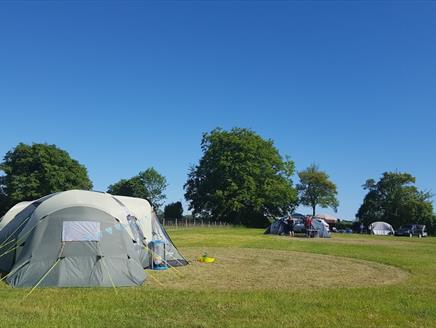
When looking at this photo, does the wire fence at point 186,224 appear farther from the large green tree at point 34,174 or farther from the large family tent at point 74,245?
the large family tent at point 74,245

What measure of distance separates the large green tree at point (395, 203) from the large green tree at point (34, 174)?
5015 centimetres

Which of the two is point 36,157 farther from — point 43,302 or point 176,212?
point 43,302

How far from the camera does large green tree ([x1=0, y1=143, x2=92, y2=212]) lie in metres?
60.3

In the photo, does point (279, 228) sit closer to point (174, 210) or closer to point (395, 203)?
point (174, 210)

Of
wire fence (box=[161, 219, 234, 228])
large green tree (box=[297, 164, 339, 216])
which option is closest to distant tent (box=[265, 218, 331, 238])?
wire fence (box=[161, 219, 234, 228])

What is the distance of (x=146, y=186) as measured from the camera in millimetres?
91688

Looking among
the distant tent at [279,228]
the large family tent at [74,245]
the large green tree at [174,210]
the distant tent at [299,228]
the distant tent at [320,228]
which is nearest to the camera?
the large family tent at [74,245]

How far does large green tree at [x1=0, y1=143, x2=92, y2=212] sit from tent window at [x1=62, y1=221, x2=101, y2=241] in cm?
5261

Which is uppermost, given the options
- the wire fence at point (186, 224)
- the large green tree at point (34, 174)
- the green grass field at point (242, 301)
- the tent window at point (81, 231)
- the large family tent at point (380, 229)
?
the large green tree at point (34, 174)

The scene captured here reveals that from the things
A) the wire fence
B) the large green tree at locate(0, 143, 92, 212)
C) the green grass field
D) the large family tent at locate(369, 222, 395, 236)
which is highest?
the large green tree at locate(0, 143, 92, 212)

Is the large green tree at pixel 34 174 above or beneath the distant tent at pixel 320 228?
above

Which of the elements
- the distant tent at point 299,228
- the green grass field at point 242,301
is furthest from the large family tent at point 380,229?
the green grass field at point 242,301

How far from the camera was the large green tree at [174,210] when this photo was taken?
74.2 metres

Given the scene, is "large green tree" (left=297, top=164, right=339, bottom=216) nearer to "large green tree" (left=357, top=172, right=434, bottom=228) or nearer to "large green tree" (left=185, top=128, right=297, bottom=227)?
"large green tree" (left=357, top=172, right=434, bottom=228)
